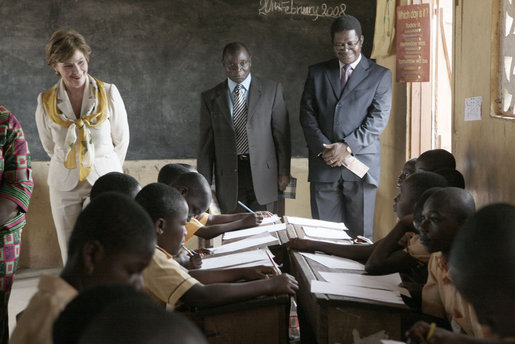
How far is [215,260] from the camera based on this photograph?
2.40 metres

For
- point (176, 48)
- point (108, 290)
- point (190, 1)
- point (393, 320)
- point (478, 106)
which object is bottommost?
point (393, 320)

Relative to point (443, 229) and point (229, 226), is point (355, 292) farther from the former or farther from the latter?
point (229, 226)

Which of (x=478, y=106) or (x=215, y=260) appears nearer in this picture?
(x=215, y=260)

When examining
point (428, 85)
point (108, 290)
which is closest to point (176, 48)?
point (428, 85)

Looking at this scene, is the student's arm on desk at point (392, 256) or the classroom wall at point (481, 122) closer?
the student's arm on desk at point (392, 256)

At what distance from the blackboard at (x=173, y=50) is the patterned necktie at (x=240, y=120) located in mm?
1221

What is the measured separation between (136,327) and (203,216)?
8.61 ft

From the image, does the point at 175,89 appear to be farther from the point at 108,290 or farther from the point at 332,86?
the point at 108,290

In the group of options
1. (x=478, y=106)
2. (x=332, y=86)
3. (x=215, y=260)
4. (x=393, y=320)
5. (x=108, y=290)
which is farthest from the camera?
(x=332, y=86)

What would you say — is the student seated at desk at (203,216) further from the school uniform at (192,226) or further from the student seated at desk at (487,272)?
the student seated at desk at (487,272)

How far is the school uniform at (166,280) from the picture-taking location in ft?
6.06

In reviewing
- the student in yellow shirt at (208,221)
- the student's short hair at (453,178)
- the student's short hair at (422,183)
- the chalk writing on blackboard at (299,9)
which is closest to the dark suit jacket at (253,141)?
the student in yellow shirt at (208,221)

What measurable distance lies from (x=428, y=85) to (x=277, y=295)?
308 centimetres

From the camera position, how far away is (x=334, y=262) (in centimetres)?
236
